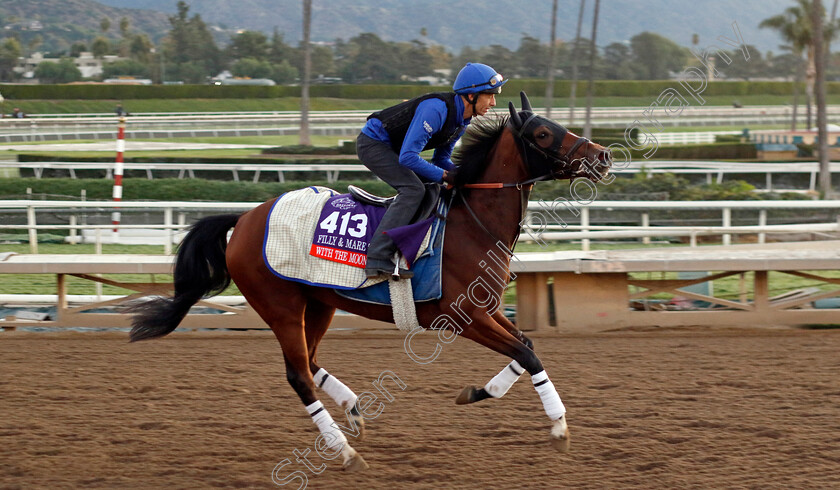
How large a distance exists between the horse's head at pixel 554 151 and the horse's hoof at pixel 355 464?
5.10 feet

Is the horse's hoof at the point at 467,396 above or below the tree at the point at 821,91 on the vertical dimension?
below

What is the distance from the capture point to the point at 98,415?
4.53 meters

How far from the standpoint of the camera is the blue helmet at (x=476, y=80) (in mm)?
3875

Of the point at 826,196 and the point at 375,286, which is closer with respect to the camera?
the point at 375,286

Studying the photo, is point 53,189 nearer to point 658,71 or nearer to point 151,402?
point 151,402

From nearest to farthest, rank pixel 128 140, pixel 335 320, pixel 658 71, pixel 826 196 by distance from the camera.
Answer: pixel 335 320 < pixel 826 196 < pixel 128 140 < pixel 658 71

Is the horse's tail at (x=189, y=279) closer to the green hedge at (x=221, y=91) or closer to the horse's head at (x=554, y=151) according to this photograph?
the horse's head at (x=554, y=151)

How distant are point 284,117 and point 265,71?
14.4 m

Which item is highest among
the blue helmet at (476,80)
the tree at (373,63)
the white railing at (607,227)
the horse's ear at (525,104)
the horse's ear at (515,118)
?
the tree at (373,63)

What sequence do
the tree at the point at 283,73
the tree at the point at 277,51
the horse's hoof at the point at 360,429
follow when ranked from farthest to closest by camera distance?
the tree at the point at 277,51 < the tree at the point at 283,73 < the horse's hoof at the point at 360,429

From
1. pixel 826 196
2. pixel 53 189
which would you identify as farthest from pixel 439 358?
pixel 53 189

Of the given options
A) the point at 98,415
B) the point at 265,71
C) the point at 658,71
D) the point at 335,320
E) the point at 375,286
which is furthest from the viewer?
the point at 658,71

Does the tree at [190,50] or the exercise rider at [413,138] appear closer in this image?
the exercise rider at [413,138]

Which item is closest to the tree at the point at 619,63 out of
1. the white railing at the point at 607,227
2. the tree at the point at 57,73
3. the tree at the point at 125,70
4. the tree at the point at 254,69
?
the tree at the point at 254,69
